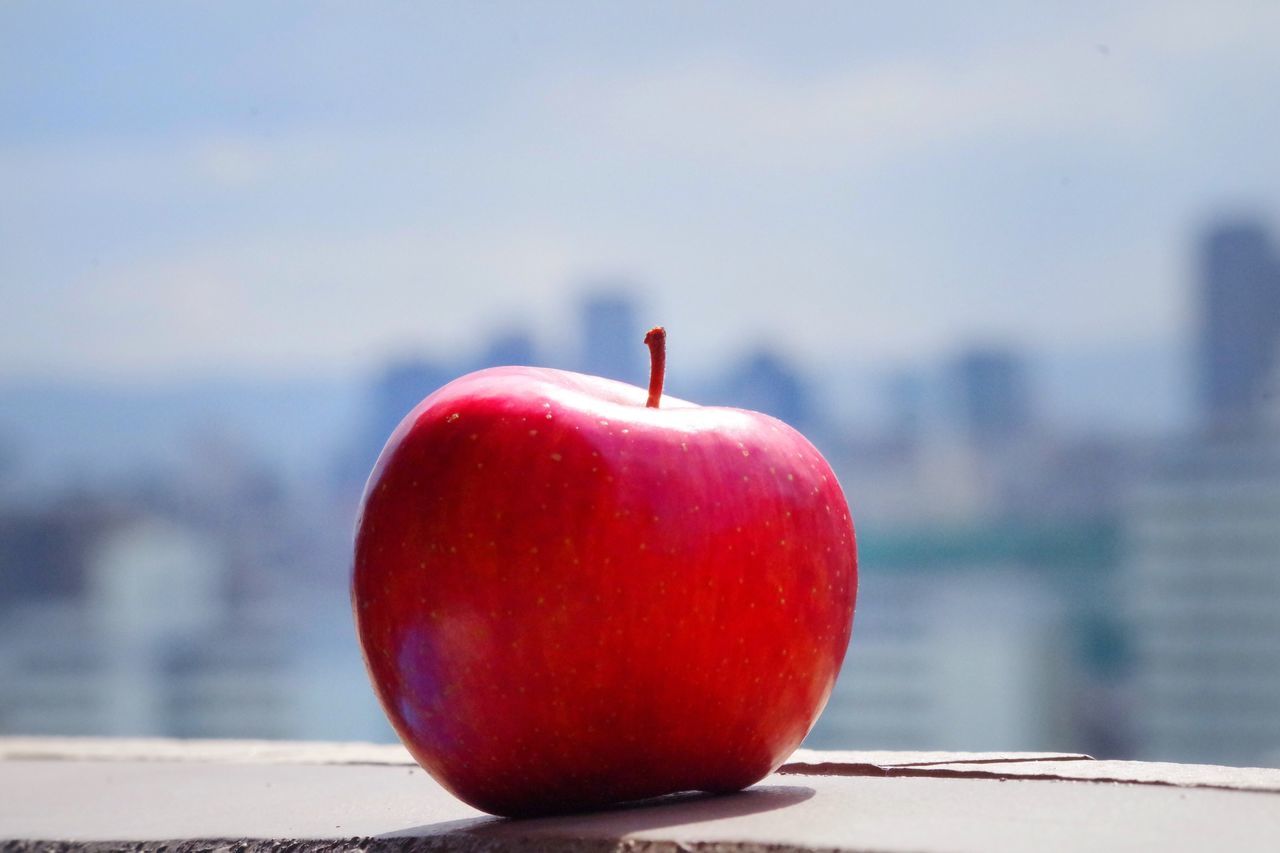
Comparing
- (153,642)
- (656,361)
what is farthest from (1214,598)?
(656,361)

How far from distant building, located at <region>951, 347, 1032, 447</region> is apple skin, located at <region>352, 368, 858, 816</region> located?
190 feet

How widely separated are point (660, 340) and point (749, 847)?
33cm

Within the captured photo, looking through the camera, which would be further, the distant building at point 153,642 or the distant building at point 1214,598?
the distant building at point 153,642

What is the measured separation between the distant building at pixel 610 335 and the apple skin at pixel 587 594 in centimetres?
5174

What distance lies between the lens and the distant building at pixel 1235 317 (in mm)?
55812

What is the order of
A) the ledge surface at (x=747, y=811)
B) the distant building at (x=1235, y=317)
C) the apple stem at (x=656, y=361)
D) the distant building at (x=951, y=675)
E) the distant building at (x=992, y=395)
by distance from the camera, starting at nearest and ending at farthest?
the ledge surface at (x=747, y=811)
the apple stem at (x=656, y=361)
the distant building at (x=951, y=675)
the distant building at (x=1235, y=317)
the distant building at (x=992, y=395)

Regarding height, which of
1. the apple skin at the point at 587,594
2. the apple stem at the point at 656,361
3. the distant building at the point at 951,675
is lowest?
the distant building at the point at 951,675

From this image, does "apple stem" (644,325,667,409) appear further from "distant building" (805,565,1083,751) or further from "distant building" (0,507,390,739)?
"distant building" (0,507,390,739)

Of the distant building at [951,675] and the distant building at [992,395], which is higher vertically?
the distant building at [992,395]

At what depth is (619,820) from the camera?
29.8 inches

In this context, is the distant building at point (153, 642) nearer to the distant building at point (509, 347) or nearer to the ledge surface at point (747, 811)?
the distant building at point (509, 347)

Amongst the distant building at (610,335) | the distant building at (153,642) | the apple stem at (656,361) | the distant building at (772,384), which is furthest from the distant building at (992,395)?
the apple stem at (656,361)

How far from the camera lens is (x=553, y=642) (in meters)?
0.74

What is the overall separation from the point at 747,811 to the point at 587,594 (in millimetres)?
146
